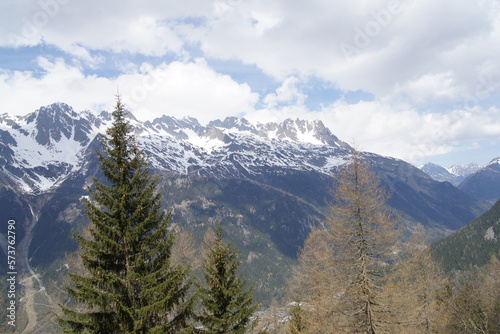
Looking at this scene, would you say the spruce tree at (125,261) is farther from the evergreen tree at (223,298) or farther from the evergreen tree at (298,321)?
the evergreen tree at (298,321)

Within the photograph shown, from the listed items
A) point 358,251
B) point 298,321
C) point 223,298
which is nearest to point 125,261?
point 223,298

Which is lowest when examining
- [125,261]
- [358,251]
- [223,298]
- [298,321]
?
[298,321]

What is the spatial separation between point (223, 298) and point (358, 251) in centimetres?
866

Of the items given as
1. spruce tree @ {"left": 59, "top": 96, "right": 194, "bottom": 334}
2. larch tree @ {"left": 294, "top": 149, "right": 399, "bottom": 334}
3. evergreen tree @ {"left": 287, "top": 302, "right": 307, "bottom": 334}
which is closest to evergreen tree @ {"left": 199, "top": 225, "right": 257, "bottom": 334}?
spruce tree @ {"left": 59, "top": 96, "right": 194, "bottom": 334}

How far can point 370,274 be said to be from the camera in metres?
18.8

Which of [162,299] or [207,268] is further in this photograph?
[207,268]

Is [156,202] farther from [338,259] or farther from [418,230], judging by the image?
[418,230]

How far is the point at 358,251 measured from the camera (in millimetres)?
19484

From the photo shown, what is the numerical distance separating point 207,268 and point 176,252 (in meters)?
15.7

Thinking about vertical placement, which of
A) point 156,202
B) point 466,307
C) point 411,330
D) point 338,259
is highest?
point 156,202

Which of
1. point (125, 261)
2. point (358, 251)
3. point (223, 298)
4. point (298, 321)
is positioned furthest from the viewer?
point (298, 321)

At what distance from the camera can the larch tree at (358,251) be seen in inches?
717

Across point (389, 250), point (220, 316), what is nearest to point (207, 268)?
point (220, 316)

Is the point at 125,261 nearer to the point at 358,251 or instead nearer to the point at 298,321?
the point at 358,251
